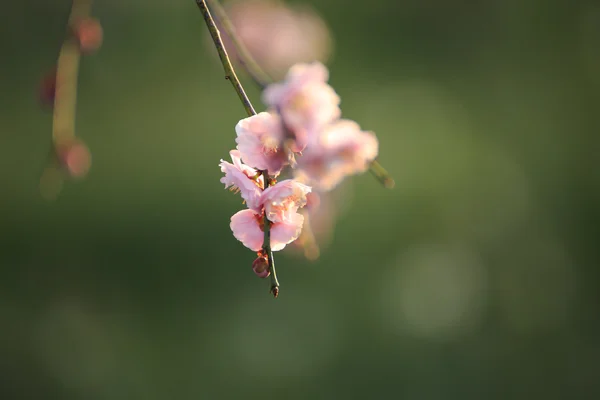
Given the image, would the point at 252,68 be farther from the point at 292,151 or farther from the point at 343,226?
the point at 343,226

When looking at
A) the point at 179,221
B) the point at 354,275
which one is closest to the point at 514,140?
the point at 354,275

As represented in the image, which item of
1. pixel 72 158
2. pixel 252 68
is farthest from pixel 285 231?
pixel 72 158

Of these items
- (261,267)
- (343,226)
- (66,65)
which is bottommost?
(261,267)

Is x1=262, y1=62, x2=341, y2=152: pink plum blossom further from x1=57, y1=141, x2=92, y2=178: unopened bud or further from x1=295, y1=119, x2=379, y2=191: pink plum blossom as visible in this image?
x1=57, y1=141, x2=92, y2=178: unopened bud

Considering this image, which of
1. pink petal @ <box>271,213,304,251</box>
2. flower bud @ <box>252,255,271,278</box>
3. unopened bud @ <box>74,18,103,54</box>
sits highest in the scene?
unopened bud @ <box>74,18,103,54</box>

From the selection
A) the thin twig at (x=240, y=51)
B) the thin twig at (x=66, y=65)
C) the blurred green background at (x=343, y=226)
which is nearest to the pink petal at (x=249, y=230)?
the thin twig at (x=240, y=51)

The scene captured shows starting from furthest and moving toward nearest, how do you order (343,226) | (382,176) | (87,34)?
(343,226) → (87,34) → (382,176)

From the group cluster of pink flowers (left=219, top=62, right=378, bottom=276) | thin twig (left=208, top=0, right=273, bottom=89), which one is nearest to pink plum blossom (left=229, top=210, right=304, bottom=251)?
cluster of pink flowers (left=219, top=62, right=378, bottom=276)
